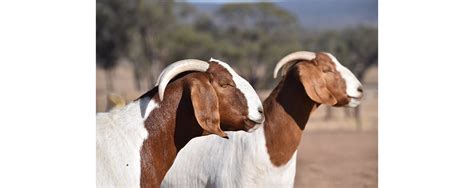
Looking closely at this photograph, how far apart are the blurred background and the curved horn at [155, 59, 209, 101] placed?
95 centimetres

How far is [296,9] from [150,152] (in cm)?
150

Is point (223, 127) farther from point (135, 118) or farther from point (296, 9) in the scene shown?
point (296, 9)

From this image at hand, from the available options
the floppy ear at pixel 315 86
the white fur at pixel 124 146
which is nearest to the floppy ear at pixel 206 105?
the white fur at pixel 124 146

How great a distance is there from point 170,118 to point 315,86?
3.21 ft

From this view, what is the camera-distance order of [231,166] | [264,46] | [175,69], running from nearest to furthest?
1. [175,69]
2. [231,166]
3. [264,46]

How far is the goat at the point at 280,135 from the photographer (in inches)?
188

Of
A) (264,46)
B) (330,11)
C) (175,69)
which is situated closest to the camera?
(175,69)

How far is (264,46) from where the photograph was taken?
568cm

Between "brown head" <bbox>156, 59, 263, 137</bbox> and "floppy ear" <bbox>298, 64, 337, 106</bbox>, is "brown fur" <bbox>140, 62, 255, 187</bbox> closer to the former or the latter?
"brown head" <bbox>156, 59, 263, 137</bbox>

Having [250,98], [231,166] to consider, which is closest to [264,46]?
[231,166]

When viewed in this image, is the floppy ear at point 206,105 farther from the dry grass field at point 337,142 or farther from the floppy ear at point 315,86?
the dry grass field at point 337,142

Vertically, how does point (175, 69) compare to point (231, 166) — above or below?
above

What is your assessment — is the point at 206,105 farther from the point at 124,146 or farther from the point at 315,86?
the point at 315,86
